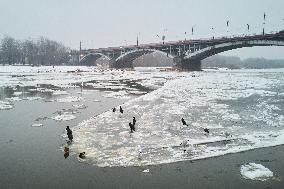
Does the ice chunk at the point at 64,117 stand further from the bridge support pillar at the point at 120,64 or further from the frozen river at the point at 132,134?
the bridge support pillar at the point at 120,64

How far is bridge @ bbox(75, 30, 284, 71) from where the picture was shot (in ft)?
254

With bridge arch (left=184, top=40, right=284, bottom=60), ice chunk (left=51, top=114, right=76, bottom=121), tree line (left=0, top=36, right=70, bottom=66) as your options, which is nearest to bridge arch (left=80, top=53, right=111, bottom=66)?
tree line (left=0, top=36, right=70, bottom=66)

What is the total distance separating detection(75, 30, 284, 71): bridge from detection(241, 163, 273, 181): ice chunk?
223ft

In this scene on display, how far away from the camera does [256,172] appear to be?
10906mm

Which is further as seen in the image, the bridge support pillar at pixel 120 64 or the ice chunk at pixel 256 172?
the bridge support pillar at pixel 120 64

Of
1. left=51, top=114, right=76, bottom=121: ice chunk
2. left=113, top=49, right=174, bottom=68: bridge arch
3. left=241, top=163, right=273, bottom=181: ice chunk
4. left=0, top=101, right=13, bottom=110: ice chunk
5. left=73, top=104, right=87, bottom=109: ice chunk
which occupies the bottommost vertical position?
left=241, top=163, right=273, bottom=181: ice chunk

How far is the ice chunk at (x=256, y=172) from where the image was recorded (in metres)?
10.6

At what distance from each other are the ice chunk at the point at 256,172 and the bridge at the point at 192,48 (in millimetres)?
67851

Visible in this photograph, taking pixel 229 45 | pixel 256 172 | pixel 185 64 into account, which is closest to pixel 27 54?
pixel 185 64

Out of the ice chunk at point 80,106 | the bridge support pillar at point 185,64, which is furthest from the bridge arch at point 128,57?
the ice chunk at point 80,106

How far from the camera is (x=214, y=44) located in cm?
8806

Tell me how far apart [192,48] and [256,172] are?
87.1 m

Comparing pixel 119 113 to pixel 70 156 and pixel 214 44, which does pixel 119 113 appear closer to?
pixel 70 156

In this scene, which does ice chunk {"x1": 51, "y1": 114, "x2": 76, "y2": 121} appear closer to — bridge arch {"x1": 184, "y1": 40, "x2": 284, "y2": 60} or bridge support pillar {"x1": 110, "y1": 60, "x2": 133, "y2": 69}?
bridge arch {"x1": 184, "y1": 40, "x2": 284, "y2": 60}
